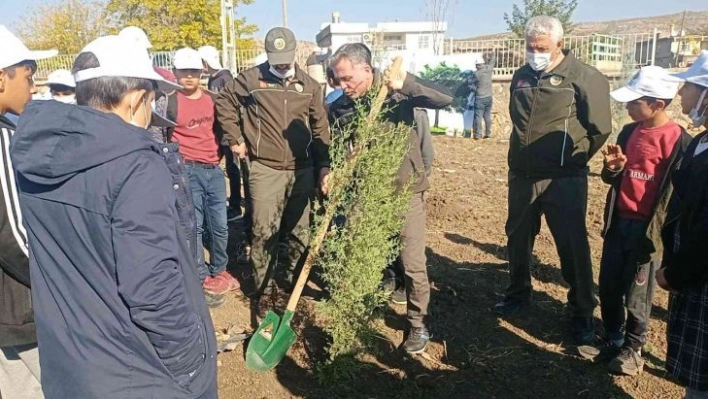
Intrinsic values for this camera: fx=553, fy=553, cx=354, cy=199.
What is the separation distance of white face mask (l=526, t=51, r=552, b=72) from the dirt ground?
204 centimetres

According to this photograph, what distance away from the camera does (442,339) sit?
4.31 metres

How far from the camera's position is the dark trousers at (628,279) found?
3689mm

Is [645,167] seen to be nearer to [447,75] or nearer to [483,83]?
[483,83]

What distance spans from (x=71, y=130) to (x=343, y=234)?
1.97m

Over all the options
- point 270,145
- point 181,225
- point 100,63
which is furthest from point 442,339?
point 100,63

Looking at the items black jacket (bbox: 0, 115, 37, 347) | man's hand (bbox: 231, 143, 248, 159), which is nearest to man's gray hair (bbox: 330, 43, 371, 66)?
man's hand (bbox: 231, 143, 248, 159)

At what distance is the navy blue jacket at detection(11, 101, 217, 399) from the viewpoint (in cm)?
178

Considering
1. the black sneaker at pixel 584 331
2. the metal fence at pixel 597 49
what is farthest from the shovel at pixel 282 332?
the metal fence at pixel 597 49

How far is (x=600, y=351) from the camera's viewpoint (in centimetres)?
403

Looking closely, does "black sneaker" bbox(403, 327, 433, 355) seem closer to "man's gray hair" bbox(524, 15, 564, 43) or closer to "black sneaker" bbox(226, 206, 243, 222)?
"man's gray hair" bbox(524, 15, 564, 43)

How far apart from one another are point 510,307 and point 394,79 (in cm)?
232

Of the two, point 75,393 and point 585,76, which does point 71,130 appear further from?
point 585,76

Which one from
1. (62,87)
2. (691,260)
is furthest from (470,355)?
(62,87)

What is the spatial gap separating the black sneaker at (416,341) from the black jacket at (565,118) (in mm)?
1478
